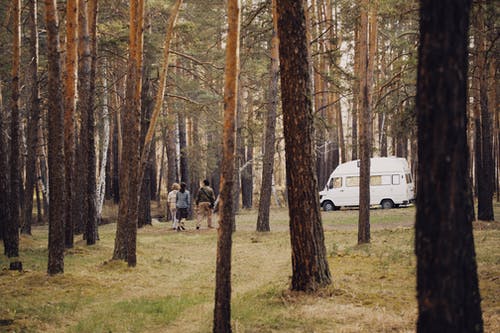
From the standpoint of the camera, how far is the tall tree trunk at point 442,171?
381cm

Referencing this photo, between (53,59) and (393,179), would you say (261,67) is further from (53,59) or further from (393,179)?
(53,59)

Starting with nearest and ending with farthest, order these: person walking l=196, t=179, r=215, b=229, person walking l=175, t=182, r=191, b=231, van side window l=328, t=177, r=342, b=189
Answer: person walking l=196, t=179, r=215, b=229, person walking l=175, t=182, r=191, b=231, van side window l=328, t=177, r=342, b=189

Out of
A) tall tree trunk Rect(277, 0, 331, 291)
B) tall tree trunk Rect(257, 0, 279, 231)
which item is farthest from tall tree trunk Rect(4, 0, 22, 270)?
tall tree trunk Rect(257, 0, 279, 231)

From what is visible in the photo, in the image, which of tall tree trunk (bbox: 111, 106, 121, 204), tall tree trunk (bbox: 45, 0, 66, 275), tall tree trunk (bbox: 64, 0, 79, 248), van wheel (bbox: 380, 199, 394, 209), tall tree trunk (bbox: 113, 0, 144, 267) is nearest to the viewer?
tall tree trunk (bbox: 45, 0, 66, 275)

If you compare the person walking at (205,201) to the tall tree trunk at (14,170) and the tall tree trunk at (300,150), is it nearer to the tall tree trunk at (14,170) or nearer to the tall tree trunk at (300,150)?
the tall tree trunk at (14,170)

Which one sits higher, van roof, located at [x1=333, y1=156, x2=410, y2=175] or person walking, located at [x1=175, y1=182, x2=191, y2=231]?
van roof, located at [x1=333, y1=156, x2=410, y2=175]

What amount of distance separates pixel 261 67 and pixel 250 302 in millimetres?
21647

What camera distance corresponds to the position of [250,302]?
8.86 m

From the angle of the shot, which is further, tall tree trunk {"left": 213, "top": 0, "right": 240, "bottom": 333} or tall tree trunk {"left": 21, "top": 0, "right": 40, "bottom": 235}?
tall tree trunk {"left": 21, "top": 0, "right": 40, "bottom": 235}

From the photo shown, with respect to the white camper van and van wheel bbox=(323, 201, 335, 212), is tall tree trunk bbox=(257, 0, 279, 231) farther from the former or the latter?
van wheel bbox=(323, 201, 335, 212)

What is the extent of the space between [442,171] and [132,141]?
415 inches

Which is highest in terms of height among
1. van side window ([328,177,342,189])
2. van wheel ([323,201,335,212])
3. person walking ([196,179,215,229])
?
van side window ([328,177,342,189])

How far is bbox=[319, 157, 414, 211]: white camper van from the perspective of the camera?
1278 inches

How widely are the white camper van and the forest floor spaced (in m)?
15.1
